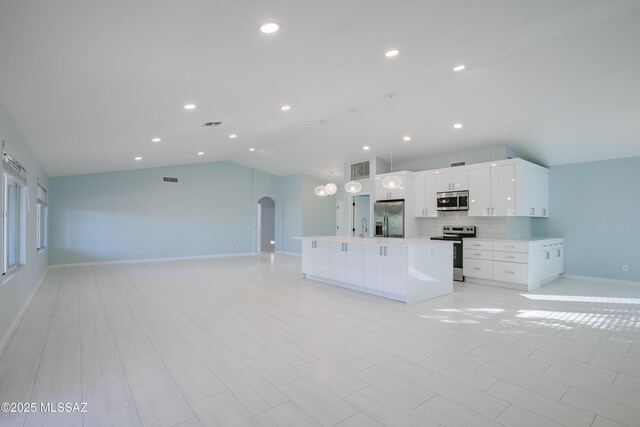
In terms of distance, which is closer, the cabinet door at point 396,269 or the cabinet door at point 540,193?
the cabinet door at point 396,269

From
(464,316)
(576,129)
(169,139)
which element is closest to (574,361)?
(464,316)

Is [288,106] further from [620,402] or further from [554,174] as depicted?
[554,174]

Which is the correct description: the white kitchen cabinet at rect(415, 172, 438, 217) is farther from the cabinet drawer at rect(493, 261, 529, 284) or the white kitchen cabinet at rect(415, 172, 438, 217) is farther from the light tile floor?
the light tile floor

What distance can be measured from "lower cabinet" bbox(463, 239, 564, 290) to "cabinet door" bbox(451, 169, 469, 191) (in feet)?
3.72

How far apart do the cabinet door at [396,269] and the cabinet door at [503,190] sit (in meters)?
2.70

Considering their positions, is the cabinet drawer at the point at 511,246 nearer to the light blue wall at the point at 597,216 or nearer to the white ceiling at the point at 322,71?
the light blue wall at the point at 597,216

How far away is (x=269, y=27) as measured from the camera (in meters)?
2.44

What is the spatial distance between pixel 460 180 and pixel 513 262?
1941 millimetres

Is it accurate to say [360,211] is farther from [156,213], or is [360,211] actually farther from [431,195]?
[156,213]

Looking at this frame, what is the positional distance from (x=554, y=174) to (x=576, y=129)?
1.74m

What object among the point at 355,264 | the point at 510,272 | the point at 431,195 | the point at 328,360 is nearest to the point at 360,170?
the point at 431,195

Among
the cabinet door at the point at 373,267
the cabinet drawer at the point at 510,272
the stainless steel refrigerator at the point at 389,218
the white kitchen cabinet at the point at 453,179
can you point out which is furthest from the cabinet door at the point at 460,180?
the cabinet door at the point at 373,267

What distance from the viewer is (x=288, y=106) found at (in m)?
4.89

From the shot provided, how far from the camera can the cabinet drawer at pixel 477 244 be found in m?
6.21
